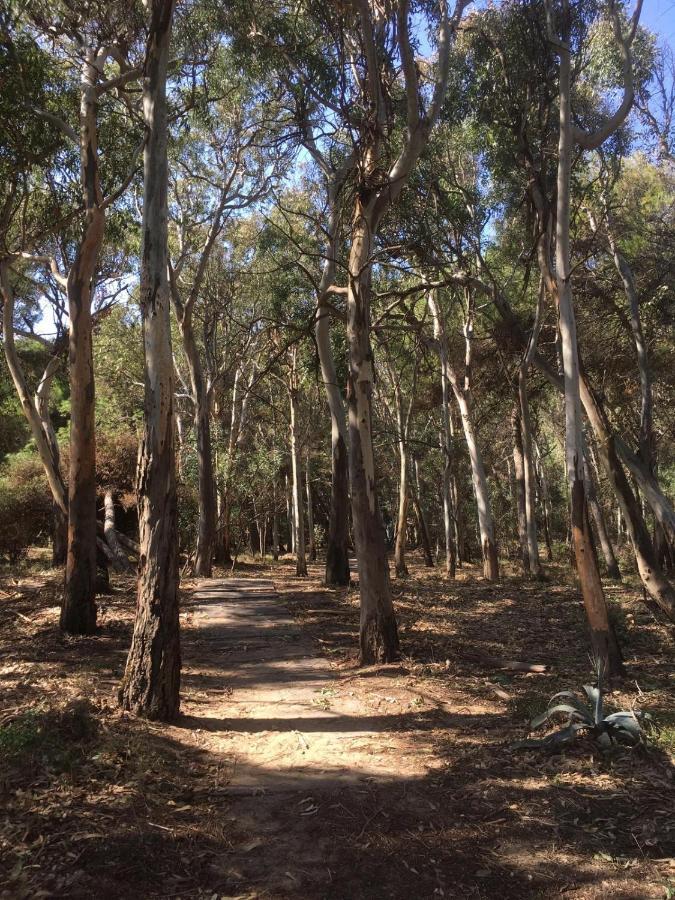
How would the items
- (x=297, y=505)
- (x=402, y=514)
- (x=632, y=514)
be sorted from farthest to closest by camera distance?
(x=297, y=505), (x=402, y=514), (x=632, y=514)

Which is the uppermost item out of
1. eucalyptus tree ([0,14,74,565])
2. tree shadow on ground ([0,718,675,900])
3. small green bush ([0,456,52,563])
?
eucalyptus tree ([0,14,74,565])

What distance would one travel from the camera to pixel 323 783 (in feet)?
15.4

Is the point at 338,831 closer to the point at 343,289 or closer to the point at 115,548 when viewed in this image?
the point at 343,289

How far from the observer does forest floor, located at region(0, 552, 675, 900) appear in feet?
11.4

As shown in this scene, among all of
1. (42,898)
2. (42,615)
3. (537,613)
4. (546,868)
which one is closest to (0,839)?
(42,898)

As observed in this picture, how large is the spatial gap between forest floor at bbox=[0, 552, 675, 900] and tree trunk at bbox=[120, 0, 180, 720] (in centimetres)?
33

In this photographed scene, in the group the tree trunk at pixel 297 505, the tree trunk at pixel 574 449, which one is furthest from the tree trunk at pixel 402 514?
the tree trunk at pixel 574 449

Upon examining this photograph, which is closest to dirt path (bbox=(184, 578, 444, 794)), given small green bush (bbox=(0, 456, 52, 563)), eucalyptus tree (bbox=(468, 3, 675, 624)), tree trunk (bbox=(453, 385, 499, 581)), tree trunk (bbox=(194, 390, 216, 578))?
eucalyptus tree (bbox=(468, 3, 675, 624))

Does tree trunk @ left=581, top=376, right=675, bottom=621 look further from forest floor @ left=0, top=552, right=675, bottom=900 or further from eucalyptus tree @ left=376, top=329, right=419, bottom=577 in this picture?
eucalyptus tree @ left=376, top=329, right=419, bottom=577

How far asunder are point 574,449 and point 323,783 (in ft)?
Answer: 13.7

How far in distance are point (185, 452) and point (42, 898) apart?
18570 millimetres

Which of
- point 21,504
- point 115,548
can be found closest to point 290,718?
point 115,548

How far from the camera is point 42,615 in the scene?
9.98 metres

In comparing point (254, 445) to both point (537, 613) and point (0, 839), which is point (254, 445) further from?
point (0, 839)
